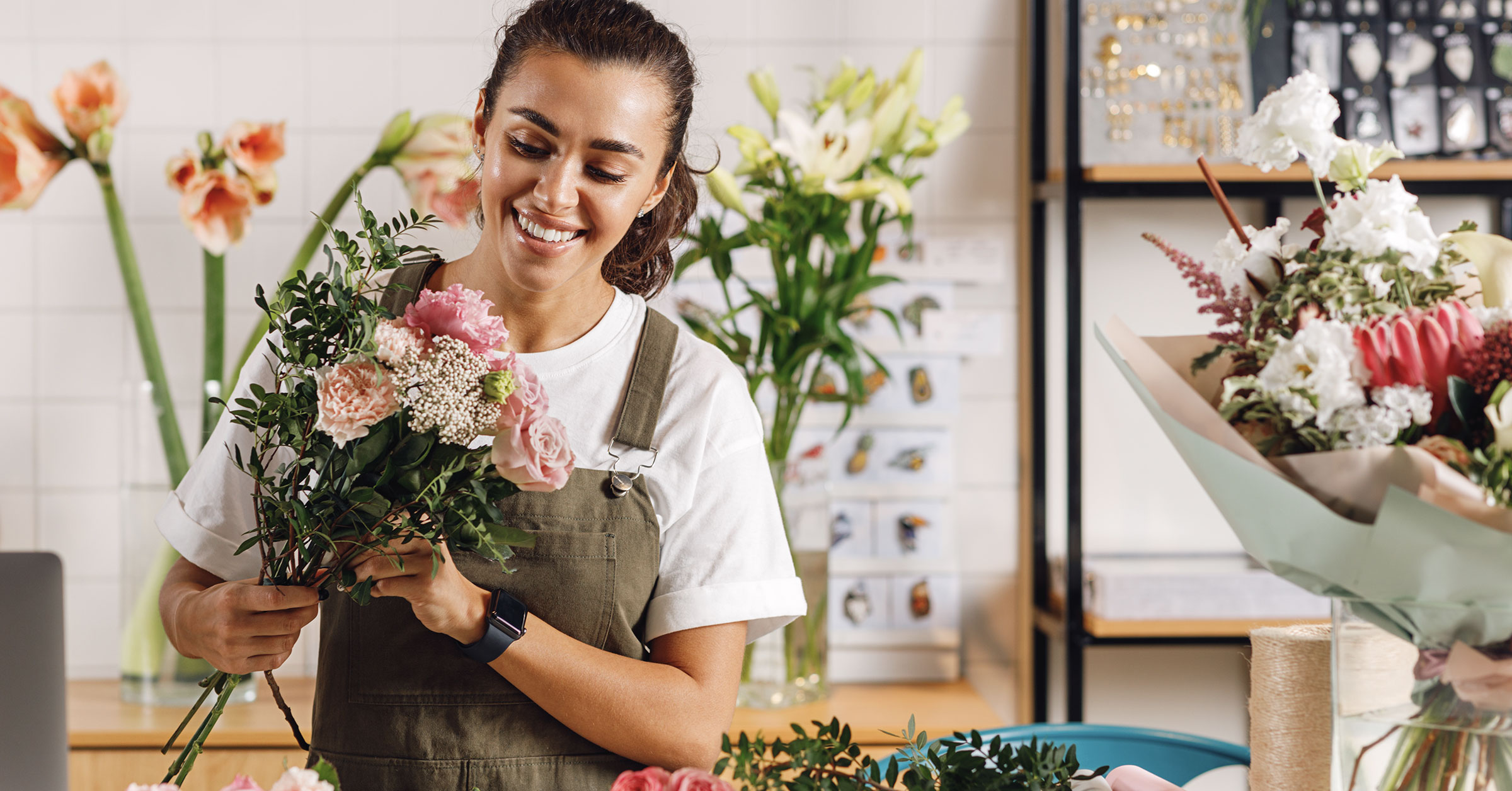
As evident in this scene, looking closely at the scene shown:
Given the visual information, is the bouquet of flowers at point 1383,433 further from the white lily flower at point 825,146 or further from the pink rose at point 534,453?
the white lily flower at point 825,146

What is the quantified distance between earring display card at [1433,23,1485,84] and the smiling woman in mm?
1566

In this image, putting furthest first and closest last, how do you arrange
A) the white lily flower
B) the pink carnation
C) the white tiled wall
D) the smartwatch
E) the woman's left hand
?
the white tiled wall < the white lily flower < the smartwatch < the woman's left hand < the pink carnation

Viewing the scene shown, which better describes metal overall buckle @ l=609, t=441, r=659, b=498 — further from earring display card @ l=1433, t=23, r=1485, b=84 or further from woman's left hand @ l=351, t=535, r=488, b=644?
earring display card @ l=1433, t=23, r=1485, b=84

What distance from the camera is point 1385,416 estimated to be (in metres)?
0.56

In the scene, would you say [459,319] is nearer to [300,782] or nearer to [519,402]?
[519,402]

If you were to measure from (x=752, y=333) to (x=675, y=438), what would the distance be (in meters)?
1.06

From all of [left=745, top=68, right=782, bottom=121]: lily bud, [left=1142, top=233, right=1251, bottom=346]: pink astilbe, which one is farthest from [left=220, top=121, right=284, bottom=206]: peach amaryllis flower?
[left=1142, top=233, right=1251, bottom=346]: pink astilbe

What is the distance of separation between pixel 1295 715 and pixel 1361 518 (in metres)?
0.24

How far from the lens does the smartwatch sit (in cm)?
100

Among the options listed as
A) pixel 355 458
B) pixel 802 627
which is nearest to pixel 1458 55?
pixel 802 627

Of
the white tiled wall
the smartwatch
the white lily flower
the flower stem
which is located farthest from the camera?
the white tiled wall

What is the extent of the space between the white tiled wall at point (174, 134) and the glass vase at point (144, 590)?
0.57 ft


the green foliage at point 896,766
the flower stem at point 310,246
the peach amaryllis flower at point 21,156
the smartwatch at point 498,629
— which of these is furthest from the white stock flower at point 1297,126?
the peach amaryllis flower at point 21,156

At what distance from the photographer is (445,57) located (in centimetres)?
217
